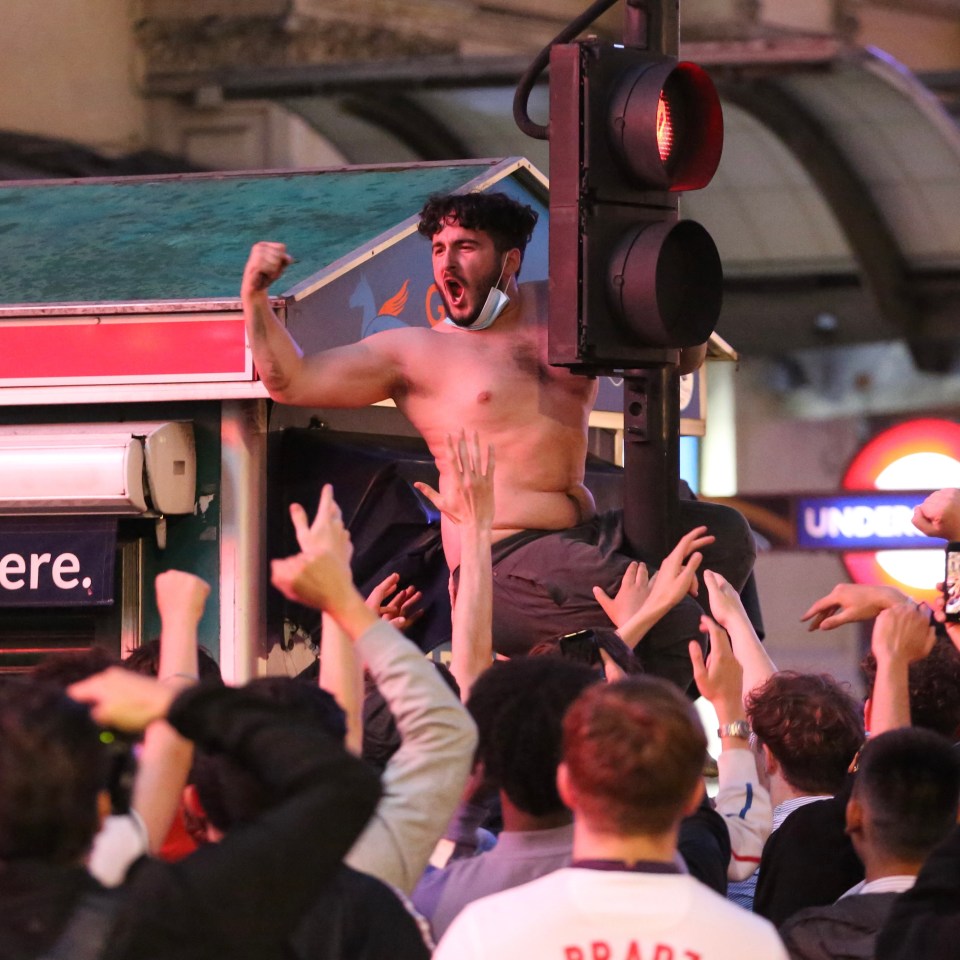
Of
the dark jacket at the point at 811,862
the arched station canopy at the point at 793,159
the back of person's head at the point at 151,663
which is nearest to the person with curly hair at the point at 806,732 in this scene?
the dark jacket at the point at 811,862

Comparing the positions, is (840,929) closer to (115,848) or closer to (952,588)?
(952,588)

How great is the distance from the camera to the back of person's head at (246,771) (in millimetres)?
2260

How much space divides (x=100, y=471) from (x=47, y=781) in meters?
3.40

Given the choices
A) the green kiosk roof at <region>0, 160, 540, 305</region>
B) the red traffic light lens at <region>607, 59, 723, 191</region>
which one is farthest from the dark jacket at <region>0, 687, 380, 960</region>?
the green kiosk roof at <region>0, 160, 540, 305</region>

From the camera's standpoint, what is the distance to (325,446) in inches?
229

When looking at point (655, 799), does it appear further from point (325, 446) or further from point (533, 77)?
point (325, 446)

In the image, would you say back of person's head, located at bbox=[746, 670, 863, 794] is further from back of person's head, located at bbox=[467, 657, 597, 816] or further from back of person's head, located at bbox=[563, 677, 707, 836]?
back of person's head, located at bbox=[563, 677, 707, 836]

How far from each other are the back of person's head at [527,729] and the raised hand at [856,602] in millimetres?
901

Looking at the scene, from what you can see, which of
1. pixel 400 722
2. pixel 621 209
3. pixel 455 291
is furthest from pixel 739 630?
pixel 400 722

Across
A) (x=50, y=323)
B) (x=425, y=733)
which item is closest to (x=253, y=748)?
(x=425, y=733)

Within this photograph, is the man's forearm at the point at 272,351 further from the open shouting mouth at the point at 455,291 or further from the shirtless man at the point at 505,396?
the open shouting mouth at the point at 455,291

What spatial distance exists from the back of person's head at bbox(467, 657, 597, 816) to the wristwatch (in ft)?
1.85

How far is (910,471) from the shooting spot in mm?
11180

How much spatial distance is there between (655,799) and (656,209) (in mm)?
2448
